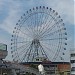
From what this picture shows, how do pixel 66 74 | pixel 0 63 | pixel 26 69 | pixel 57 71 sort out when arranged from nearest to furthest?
pixel 0 63
pixel 26 69
pixel 66 74
pixel 57 71

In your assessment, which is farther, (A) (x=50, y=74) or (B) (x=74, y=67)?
(A) (x=50, y=74)

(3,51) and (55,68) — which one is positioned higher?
(3,51)

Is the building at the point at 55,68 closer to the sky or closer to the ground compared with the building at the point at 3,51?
closer to the ground

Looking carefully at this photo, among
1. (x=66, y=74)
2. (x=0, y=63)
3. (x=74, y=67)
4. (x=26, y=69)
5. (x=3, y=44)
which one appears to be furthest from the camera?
(x=66, y=74)

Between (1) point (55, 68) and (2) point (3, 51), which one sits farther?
(1) point (55, 68)

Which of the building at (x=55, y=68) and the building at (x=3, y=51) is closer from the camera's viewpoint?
the building at (x=3, y=51)

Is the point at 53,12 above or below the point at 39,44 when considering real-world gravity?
above

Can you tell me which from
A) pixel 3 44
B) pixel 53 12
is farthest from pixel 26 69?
pixel 53 12

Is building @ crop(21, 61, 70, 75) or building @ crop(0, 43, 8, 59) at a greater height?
building @ crop(0, 43, 8, 59)

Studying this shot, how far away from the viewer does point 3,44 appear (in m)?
70.8

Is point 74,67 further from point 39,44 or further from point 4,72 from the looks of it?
point 4,72

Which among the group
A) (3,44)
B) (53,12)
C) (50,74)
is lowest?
(50,74)

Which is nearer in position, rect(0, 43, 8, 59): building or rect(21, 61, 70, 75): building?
rect(0, 43, 8, 59): building

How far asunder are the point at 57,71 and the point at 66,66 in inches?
145
